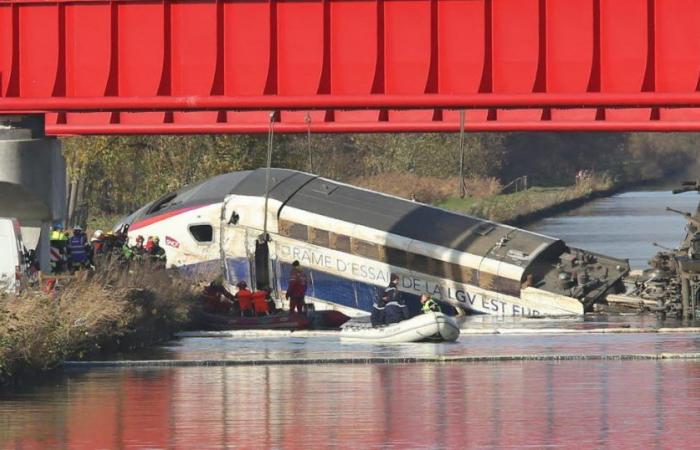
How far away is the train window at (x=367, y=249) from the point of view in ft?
165

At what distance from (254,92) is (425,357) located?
5953mm

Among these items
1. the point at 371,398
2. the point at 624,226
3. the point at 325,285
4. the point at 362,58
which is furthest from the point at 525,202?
the point at 371,398

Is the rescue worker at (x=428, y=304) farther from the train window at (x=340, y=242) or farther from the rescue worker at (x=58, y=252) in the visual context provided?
the train window at (x=340, y=242)

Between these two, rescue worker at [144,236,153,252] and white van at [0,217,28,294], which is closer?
white van at [0,217,28,294]

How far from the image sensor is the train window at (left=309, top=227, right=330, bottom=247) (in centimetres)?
5062

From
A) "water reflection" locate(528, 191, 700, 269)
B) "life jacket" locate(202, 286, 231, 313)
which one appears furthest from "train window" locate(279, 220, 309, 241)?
"water reflection" locate(528, 191, 700, 269)

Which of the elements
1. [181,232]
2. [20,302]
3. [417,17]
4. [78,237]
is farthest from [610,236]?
[20,302]

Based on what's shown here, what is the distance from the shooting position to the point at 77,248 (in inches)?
1774

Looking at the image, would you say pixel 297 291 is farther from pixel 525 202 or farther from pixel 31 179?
pixel 525 202

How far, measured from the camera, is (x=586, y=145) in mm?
140500

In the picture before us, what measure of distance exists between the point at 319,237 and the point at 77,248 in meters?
7.81

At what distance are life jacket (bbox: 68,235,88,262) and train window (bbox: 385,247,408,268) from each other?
861cm

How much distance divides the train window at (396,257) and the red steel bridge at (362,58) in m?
12.3

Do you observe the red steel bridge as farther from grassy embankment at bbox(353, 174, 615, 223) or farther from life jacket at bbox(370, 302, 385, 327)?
grassy embankment at bbox(353, 174, 615, 223)
